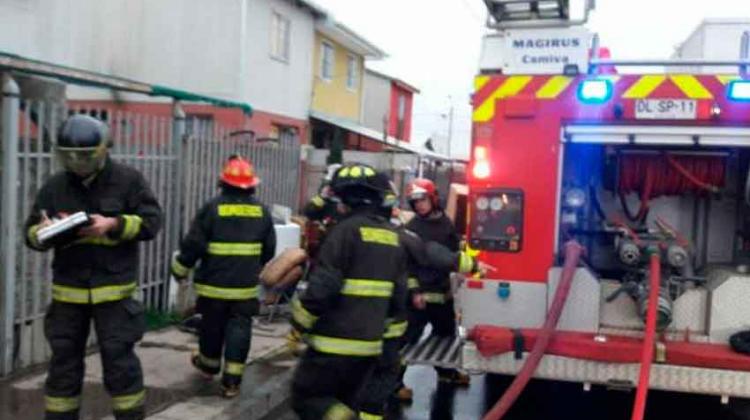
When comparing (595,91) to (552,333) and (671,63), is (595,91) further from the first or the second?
(552,333)

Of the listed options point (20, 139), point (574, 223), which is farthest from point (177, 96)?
point (574, 223)

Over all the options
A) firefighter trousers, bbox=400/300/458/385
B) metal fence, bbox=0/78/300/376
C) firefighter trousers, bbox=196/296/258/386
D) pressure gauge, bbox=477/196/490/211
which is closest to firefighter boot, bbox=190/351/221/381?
firefighter trousers, bbox=196/296/258/386

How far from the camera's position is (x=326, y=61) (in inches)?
976

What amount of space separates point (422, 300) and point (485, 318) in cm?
92

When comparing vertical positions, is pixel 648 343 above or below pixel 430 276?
below

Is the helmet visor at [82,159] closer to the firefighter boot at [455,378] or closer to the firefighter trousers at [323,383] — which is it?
the firefighter trousers at [323,383]

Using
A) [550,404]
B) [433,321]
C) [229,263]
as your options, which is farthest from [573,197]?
[229,263]

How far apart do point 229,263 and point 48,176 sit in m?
1.56

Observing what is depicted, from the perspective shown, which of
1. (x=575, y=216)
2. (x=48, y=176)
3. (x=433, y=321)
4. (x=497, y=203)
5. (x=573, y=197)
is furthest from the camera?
(x=433, y=321)

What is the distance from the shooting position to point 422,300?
20.8 feet

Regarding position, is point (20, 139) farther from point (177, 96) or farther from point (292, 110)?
point (292, 110)

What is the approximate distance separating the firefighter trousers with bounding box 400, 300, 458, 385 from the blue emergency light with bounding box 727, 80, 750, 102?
8.84 feet

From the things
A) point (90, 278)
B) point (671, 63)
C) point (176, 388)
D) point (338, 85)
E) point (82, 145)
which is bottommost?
point (176, 388)

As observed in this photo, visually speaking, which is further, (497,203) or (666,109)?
(497,203)
